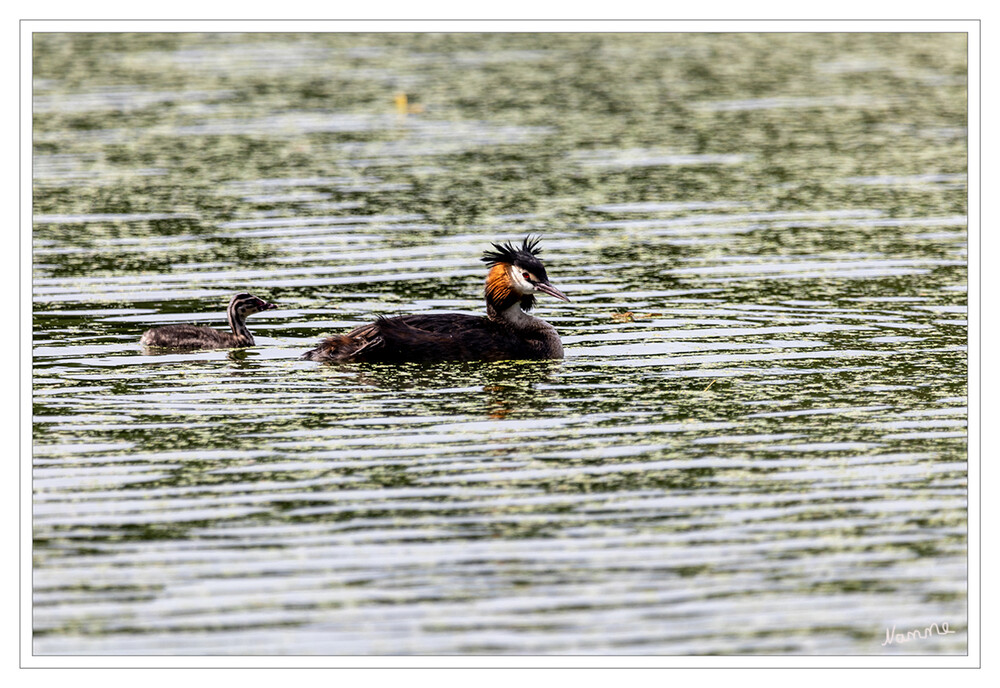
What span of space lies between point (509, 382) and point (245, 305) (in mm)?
2443

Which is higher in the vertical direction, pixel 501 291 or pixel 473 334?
pixel 501 291

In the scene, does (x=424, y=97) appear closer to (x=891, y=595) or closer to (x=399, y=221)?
(x=399, y=221)

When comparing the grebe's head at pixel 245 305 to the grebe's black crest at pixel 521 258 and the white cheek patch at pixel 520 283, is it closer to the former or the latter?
the grebe's black crest at pixel 521 258

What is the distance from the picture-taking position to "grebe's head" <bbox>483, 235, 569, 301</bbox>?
12219 mm

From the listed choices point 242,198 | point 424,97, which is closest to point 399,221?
point 242,198

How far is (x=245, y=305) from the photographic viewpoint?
1272 centimetres

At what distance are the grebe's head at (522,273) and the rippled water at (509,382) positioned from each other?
0.58 metres

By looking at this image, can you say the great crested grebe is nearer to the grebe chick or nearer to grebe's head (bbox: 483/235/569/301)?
grebe's head (bbox: 483/235/569/301)

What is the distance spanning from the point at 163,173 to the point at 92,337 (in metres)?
6.66

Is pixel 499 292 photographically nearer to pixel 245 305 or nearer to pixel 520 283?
pixel 520 283

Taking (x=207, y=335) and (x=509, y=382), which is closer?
(x=509, y=382)

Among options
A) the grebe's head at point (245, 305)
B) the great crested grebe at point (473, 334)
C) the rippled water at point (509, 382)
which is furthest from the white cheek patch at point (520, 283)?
the grebe's head at point (245, 305)

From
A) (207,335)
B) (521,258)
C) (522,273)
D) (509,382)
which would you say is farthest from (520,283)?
(207,335)
